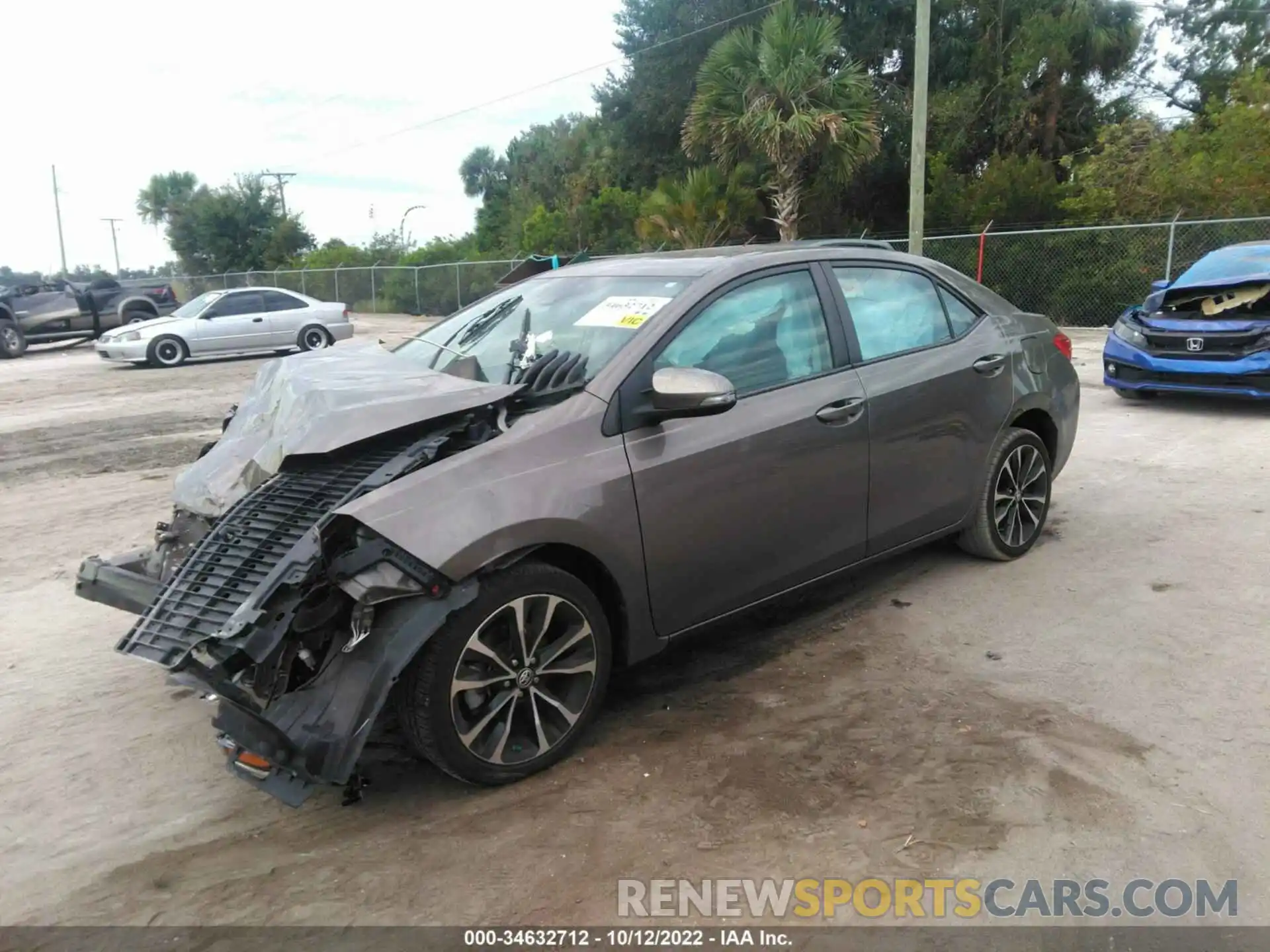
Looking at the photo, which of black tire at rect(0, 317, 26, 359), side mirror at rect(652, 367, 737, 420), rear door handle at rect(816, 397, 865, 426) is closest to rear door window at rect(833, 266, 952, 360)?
rear door handle at rect(816, 397, 865, 426)

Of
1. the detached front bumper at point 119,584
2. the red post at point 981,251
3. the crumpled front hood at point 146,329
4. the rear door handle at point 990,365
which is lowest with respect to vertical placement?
the detached front bumper at point 119,584

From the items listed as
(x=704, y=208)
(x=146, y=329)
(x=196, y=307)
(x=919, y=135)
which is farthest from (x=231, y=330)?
(x=919, y=135)

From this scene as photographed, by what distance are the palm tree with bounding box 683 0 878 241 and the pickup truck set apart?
43.4 ft

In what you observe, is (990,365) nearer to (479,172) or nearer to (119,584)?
(119,584)

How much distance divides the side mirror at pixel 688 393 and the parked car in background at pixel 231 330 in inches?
649

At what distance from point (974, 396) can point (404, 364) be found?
2.74 metres

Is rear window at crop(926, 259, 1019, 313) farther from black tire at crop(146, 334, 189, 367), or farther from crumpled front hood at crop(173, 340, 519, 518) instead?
black tire at crop(146, 334, 189, 367)

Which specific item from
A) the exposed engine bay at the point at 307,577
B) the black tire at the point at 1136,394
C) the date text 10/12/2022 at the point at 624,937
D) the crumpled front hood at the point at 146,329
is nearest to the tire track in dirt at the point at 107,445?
the exposed engine bay at the point at 307,577

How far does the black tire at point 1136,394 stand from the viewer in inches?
382

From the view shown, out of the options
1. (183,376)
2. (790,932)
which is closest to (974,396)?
(790,932)

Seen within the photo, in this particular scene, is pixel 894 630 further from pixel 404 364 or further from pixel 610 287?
pixel 404 364

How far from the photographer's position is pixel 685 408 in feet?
11.3

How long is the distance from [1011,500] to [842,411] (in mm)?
1650

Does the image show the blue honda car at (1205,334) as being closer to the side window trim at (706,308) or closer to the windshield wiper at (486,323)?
the side window trim at (706,308)
